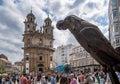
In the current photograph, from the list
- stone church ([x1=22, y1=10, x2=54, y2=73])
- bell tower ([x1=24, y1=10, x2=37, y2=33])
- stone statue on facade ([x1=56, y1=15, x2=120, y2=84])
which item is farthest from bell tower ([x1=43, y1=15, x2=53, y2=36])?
stone statue on facade ([x1=56, y1=15, x2=120, y2=84])

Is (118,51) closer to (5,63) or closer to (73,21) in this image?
(73,21)

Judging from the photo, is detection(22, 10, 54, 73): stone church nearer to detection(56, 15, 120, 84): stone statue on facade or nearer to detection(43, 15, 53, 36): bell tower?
detection(43, 15, 53, 36): bell tower

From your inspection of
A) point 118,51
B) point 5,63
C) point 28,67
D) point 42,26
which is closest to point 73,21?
point 118,51

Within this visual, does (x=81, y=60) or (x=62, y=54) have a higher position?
(x=62, y=54)

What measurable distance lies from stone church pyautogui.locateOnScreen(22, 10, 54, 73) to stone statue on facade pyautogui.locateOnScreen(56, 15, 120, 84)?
63199 millimetres

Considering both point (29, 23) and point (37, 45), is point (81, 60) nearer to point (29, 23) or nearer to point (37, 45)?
point (37, 45)

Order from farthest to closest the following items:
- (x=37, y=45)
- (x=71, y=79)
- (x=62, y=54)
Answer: (x=62, y=54), (x=37, y=45), (x=71, y=79)

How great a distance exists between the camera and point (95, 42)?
317cm

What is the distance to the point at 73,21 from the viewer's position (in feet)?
11.3

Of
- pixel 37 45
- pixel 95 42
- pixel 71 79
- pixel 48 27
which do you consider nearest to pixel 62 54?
pixel 48 27

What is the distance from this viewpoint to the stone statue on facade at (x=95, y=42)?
3.19m

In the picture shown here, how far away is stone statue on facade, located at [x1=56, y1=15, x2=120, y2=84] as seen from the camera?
3186 millimetres

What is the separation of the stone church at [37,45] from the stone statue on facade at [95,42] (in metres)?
63.2

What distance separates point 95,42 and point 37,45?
2718 inches
